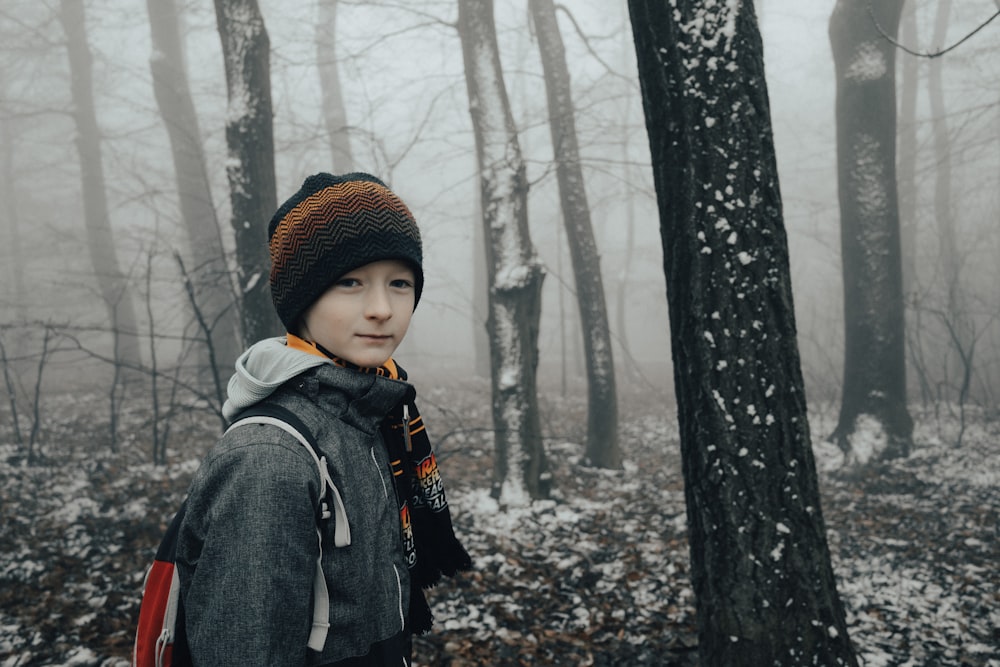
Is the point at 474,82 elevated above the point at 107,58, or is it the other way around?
the point at 107,58

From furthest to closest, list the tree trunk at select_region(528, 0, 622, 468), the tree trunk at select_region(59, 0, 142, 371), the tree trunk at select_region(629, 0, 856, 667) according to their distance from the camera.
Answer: the tree trunk at select_region(59, 0, 142, 371) → the tree trunk at select_region(528, 0, 622, 468) → the tree trunk at select_region(629, 0, 856, 667)

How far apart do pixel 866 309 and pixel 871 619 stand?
4472mm

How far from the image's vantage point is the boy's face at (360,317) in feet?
4.63

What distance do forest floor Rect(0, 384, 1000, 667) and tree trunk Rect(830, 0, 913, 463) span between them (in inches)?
19.5

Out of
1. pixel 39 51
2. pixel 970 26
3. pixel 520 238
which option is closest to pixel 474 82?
pixel 520 238

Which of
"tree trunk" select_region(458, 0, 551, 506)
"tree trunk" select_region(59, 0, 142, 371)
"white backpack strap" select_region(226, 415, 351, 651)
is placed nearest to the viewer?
"white backpack strap" select_region(226, 415, 351, 651)

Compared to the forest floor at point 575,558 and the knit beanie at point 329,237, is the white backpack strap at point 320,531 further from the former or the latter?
the forest floor at point 575,558

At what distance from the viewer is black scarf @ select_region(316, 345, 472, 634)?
1.62m

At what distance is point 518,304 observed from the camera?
18.9 feet

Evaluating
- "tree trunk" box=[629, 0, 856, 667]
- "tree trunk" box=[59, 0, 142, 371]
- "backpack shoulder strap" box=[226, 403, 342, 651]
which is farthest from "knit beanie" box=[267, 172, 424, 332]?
"tree trunk" box=[59, 0, 142, 371]

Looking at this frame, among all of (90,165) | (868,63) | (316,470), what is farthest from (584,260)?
(90,165)

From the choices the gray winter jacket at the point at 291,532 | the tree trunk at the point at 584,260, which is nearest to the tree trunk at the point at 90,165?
the tree trunk at the point at 584,260

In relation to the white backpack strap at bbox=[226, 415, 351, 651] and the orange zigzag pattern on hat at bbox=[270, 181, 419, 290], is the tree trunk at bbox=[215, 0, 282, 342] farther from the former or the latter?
the white backpack strap at bbox=[226, 415, 351, 651]

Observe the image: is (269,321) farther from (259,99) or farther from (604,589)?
(604,589)
